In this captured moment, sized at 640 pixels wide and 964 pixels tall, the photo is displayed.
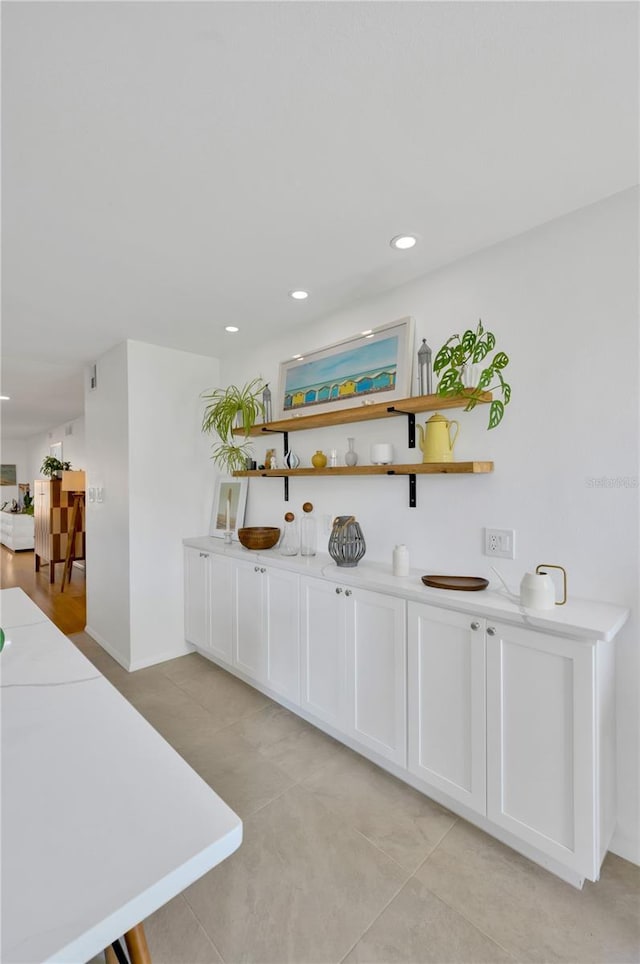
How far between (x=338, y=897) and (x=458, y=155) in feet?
8.29

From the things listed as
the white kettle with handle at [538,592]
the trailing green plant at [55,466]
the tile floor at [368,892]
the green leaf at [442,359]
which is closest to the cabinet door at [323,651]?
the tile floor at [368,892]

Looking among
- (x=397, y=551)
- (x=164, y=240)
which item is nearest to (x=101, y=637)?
(x=397, y=551)

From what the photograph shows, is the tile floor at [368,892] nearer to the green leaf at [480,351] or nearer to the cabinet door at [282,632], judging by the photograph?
the cabinet door at [282,632]

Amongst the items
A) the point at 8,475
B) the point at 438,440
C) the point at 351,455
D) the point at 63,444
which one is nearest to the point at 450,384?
the point at 438,440

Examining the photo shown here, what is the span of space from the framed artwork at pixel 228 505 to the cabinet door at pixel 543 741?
2.22 m

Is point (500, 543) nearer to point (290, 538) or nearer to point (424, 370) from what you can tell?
point (424, 370)

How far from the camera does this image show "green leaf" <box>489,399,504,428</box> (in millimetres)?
1939

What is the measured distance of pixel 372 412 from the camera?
2.30m

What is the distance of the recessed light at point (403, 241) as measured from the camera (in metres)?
1.96

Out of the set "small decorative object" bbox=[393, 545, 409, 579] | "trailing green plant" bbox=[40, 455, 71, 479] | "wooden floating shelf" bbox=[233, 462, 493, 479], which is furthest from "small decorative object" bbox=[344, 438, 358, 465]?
"trailing green plant" bbox=[40, 455, 71, 479]

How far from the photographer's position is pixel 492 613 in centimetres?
163

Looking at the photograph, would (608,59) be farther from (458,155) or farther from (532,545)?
(532,545)

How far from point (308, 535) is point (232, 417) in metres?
1.06

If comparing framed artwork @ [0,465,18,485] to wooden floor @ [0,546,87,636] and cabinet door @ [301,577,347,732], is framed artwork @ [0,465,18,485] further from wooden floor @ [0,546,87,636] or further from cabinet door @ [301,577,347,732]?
cabinet door @ [301,577,347,732]
